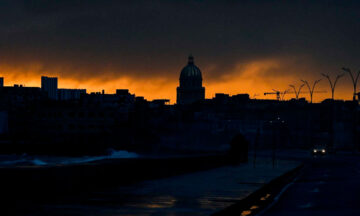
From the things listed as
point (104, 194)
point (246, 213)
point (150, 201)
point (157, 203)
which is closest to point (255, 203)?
point (246, 213)

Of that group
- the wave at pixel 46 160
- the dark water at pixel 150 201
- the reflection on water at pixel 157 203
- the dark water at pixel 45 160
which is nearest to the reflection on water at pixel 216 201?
the dark water at pixel 150 201

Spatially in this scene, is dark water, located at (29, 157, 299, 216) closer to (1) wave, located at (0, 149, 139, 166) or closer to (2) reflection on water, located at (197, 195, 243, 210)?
(2) reflection on water, located at (197, 195, 243, 210)

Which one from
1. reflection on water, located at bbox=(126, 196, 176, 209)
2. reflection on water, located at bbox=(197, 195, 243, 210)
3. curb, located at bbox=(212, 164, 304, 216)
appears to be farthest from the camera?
reflection on water, located at bbox=(197, 195, 243, 210)

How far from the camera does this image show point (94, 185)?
2209 cm

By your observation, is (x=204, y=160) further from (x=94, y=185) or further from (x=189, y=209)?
(x=189, y=209)

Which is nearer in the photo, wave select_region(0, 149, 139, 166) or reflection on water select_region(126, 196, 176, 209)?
reflection on water select_region(126, 196, 176, 209)

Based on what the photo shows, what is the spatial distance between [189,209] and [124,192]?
16.9ft

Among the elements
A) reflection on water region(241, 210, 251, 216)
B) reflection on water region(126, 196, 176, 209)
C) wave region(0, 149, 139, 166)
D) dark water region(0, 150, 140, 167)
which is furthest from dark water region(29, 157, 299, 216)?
wave region(0, 149, 139, 166)

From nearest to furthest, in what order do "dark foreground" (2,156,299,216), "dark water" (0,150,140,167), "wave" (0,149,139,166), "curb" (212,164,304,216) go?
"dark foreground" (2,156,299,216) < "curb" (212,164,304,216) < "dark water" (0,150,140,167) < "wave" (0,149,139,166)

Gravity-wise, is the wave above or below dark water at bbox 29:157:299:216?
below

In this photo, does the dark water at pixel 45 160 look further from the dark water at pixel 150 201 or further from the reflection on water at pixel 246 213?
the reflection on water at pixel 246 213

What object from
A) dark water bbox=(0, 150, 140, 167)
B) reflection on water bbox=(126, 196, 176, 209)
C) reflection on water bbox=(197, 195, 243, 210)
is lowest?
dark water bbox=(0, 150, 140, 167)

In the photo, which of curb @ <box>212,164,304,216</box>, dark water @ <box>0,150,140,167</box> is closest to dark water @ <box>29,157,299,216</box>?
curb @ <box>212,164,304,216</box>

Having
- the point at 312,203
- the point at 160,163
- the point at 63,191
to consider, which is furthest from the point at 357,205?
the point at 160,163
